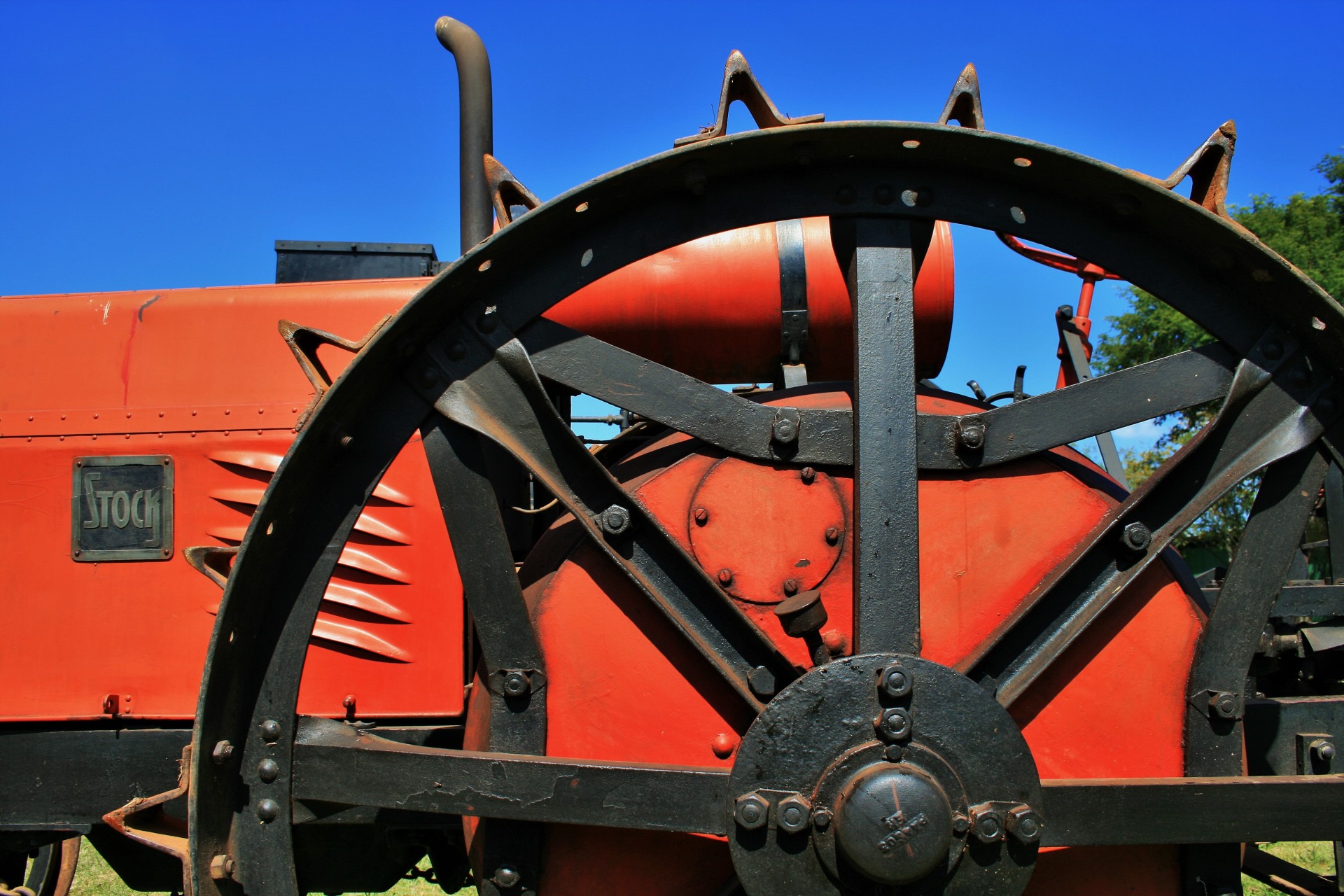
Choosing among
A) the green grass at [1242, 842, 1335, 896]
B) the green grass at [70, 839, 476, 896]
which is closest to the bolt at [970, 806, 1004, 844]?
the green grass at [70, 839, 476, 896]

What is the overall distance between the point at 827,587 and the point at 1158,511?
683 millimetres

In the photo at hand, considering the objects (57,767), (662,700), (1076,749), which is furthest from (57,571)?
(1076,749)

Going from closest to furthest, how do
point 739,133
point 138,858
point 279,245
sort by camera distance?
point 739,133 < point 138,858 < point 279,245

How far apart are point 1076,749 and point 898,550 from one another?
624 millimetres

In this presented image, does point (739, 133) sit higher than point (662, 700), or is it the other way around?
point (739, 133)

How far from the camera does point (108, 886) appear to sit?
15.3 feet

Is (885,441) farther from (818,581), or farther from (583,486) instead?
(583,486)

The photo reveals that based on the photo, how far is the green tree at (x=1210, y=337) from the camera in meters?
20.8

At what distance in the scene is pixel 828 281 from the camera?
8.46 feet

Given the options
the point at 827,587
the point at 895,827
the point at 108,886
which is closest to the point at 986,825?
the point at 895,827

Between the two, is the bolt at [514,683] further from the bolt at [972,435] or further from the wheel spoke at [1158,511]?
the bolt at [972,435]

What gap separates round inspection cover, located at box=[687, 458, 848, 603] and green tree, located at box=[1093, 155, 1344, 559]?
20.9 meters

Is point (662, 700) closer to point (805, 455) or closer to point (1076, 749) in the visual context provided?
point (805, 455)

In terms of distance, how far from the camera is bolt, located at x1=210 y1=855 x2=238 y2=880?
5.51 feet
